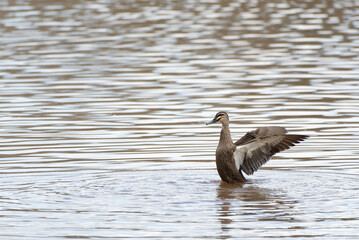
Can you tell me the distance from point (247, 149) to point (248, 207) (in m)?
2.08

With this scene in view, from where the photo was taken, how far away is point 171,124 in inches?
640

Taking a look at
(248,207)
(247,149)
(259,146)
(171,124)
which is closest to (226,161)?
(247,149)

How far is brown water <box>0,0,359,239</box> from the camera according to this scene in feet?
33.2

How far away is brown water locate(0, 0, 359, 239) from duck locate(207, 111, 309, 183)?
293mm

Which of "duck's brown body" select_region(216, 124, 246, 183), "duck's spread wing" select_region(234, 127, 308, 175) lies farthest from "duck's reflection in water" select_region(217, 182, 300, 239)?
"duck's spread wing" select_region(234, 127, 308, 175)

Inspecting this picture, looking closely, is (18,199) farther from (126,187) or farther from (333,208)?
(333,208)

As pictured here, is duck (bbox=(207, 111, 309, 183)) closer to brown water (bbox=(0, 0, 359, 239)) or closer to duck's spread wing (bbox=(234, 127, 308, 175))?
duck's spread wing (bbox=(234, 127, 308, 175))

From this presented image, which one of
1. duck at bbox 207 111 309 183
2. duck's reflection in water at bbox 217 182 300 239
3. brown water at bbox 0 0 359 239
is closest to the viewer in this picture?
duck's reflection in water at bbox 217 182 300 239

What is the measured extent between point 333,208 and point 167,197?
1.96 meters

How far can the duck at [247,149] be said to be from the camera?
1251cm

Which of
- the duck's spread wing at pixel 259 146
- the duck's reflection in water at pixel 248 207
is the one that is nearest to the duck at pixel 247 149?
the duck's spread wing at pixel 259 146

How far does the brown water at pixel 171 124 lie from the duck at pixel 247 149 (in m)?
0.29

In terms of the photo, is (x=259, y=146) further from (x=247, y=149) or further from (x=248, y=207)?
(x=248, y=207)

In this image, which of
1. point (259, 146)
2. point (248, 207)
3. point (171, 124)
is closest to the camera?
point (248, 207)
